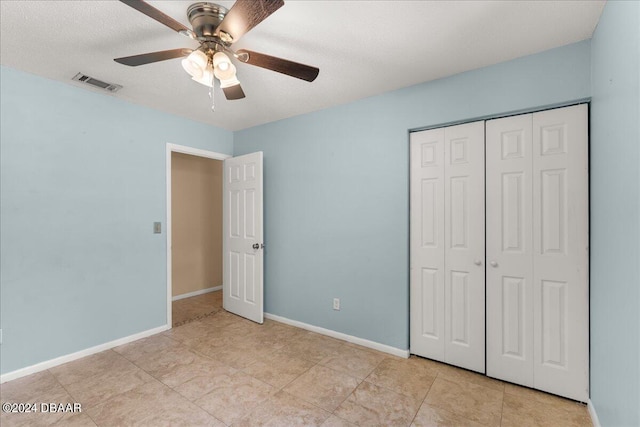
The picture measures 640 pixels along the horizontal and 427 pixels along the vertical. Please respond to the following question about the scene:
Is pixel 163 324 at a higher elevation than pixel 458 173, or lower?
lower

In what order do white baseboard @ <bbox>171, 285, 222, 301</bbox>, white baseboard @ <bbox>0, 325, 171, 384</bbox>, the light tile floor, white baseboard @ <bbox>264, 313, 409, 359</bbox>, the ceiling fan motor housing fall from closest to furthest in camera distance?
1. the ceiling fan motor housing
2. the light tile floor
3. white baseboard @ <bbox>0, 325, 171, 384</bbox>
4. white baseboard @ <bbox>264, 313, 409, 359</bbox>
5. white baseboard @ <bbox>171, 285, 222, 301</bbox>

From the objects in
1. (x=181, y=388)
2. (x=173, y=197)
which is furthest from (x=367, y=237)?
(x=173, y=197)

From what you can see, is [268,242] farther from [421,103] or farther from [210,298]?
[421,103]

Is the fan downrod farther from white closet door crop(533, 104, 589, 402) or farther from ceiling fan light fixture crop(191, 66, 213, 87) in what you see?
white closet door crop(533, 104, 589, 402)

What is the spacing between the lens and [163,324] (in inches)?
127

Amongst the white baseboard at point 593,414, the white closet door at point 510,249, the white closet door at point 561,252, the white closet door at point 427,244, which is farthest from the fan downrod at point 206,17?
the white baseboard at point 593,414

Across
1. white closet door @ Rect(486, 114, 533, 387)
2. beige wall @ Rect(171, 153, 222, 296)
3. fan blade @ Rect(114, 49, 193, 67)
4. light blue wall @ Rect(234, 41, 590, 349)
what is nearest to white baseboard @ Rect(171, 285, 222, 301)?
beige wall @ Rect(171, 153, 222, 296)

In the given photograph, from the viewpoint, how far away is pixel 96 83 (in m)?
2.53

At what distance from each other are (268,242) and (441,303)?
211 centimetres

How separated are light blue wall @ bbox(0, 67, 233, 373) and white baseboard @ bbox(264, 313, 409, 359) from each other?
4.41 feet

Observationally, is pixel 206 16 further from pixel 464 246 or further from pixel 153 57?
pixel 464 246

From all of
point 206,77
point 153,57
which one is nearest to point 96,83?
point 153,57

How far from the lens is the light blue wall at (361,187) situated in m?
2.15

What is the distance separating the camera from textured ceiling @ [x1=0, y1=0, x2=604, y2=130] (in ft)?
5.31
